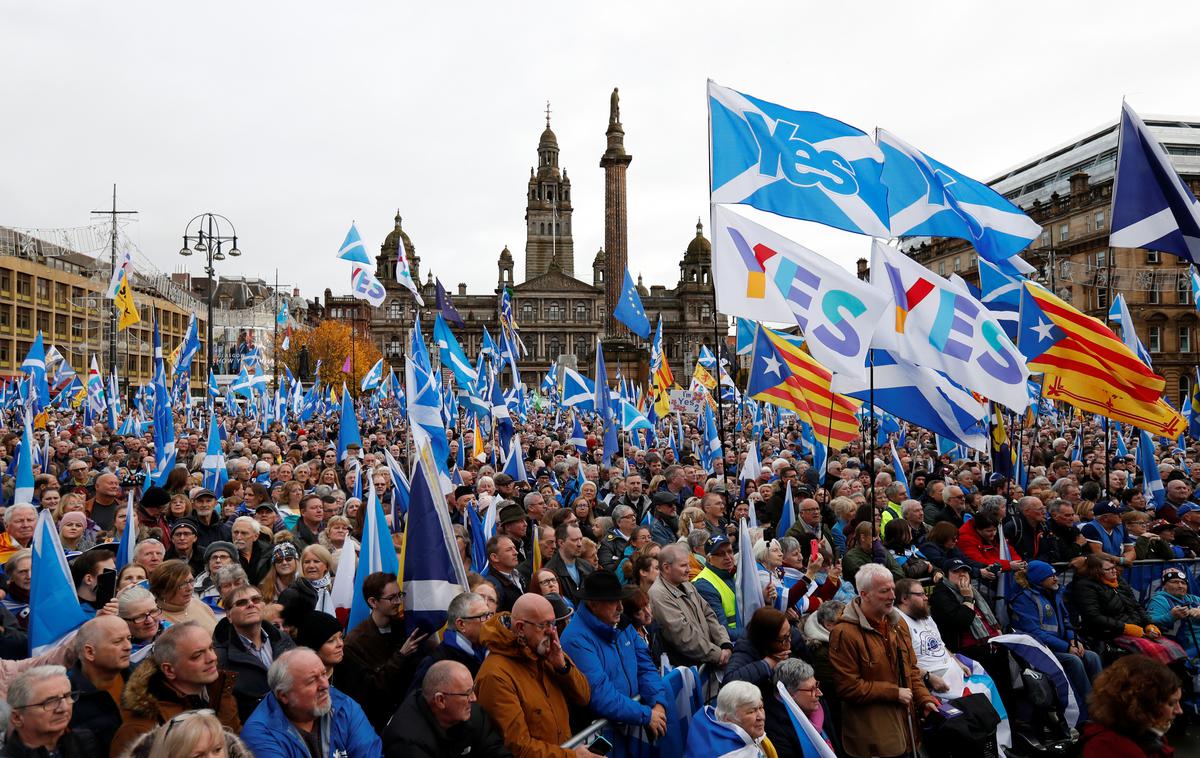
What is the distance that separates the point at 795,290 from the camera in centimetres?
710

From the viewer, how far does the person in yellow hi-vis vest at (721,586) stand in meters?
5.98

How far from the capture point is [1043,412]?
30.1m

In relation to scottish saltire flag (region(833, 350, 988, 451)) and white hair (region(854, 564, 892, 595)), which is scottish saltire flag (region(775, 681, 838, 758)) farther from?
scottish saltire flag (region(833, 350, 988, 451))

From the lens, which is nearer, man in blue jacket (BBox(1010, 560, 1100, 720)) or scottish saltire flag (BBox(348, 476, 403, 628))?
scottish saltire flag (BBox(348, 476, 403, 628))

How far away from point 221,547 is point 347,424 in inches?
325

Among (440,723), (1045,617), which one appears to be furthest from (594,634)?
(1045,617)

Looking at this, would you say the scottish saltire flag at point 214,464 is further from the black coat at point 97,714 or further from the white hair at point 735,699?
the white hair at point 735,699

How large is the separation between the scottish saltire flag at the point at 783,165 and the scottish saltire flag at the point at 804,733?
4.01 m

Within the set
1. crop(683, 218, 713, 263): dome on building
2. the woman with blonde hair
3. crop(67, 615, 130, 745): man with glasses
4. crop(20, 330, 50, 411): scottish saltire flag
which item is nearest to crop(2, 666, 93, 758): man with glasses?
crop(67, 615, 130, 745): man with glasses

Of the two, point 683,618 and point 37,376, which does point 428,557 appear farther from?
→ point 37,376

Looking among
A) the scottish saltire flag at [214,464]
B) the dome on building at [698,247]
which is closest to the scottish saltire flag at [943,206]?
the scottish saltire flag at [214,464]

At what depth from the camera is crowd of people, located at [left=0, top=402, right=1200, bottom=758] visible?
3.63 meters

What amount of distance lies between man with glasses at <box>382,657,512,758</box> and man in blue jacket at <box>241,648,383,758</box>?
0.16 m

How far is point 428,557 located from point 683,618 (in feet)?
5.20
